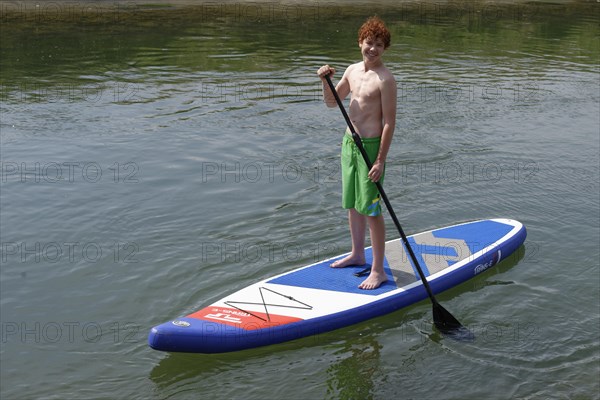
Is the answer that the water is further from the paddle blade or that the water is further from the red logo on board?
the red logo on board

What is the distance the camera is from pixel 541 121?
45.4ft

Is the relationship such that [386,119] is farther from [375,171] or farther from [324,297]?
[324,297]

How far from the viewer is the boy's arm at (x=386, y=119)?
7.05 m

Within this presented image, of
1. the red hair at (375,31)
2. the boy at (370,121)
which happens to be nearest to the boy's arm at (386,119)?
the boy at (370,121)

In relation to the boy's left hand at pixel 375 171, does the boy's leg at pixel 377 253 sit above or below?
below

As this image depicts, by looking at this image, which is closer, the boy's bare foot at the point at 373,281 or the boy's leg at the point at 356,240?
the boy's bare foot at the point at 373,281

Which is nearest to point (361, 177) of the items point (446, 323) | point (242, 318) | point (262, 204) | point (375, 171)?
point (375, 171)

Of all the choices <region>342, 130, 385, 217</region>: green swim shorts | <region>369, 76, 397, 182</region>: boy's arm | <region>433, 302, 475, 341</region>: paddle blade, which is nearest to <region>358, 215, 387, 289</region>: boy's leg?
<region>342, 130, 385, 217</region>: green swim shorts

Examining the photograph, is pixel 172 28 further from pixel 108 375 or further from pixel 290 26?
pixel 108 375

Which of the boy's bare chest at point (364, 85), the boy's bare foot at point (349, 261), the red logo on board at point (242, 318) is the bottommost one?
the red logo on board at point (242, 318)

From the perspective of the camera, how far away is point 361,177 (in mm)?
7336

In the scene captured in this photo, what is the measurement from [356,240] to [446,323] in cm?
111

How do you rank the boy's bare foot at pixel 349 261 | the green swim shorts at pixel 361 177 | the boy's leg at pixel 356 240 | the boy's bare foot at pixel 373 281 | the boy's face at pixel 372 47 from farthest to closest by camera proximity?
the boy's bare foot at pixel 349 261 < the boy's leg at pixel 356 240 < the boy's bare foot at pixel 373 281 < the green swim shorts at pixel 361 177 < the boy's face at pixel 372 47

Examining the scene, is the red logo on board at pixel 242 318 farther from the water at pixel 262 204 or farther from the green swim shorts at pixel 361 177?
the green swim shorts at pixel 361 177
